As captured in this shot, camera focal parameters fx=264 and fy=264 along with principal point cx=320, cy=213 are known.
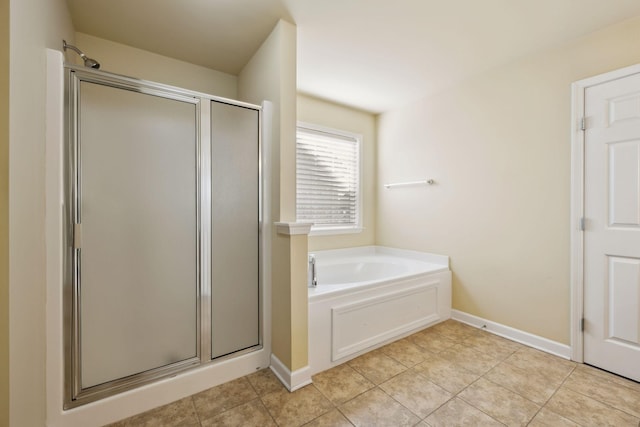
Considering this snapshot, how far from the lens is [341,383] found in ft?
5.74

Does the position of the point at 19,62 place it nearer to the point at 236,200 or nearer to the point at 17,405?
the point at 236,200

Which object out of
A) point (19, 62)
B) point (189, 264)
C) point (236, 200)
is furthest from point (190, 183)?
point (19, 62)

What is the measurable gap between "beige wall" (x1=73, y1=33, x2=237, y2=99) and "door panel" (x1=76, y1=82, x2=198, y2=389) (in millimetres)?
748

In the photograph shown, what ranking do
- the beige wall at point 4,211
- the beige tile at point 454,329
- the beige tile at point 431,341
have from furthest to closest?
the beige tile at point 454,329 → the beige tile at point 431,341 → the beige wall at point 4,211

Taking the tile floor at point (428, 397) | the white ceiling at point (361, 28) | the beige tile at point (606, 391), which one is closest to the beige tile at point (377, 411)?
the tile floor at point (428, 397)

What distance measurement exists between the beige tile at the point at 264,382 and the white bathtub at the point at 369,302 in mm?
256

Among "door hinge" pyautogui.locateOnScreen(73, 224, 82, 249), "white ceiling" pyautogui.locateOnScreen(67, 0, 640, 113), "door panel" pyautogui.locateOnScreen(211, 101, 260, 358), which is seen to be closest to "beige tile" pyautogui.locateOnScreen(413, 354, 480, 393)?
"door panel" pyautogui.locateOnScreen(211, 101, 260, 358)

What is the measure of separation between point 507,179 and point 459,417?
1.90 m

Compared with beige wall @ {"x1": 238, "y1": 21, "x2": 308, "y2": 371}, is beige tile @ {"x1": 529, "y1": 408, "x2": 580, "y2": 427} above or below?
below

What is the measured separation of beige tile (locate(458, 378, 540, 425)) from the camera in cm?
143

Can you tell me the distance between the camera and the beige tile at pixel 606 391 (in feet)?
4.92

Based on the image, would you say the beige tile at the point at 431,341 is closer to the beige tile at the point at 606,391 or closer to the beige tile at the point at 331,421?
the beige tile at the point at 606,391

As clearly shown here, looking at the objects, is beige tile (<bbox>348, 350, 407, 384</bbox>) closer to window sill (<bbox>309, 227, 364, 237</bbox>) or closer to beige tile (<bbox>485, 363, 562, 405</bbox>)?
beige tile (<bbox>485, 363, 562, 405</bbox>)

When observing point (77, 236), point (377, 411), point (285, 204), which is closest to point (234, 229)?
point (285, 204)
